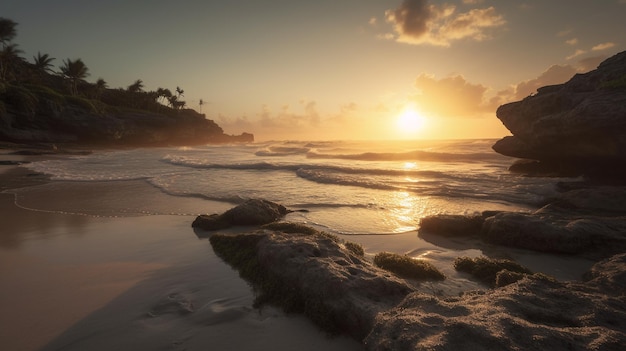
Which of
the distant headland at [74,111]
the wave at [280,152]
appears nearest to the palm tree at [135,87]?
the distant headland at [74,111]

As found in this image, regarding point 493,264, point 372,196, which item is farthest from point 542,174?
point 493,264

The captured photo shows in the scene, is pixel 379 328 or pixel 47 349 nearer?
pixel 379 328

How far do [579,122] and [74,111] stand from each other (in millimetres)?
71571

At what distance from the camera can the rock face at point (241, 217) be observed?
29.9 ft

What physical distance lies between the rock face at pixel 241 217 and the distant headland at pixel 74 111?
53.4 meters

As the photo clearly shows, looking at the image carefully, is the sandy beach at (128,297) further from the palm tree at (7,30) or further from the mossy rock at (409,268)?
the palm tree at (7,30)

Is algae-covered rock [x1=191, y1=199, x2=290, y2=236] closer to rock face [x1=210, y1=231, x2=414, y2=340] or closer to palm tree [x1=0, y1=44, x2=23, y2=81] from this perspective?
rock face [x1=210, y1=231, x2=414, y2=340]

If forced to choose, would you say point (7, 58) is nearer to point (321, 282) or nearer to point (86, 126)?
point (86, 126)

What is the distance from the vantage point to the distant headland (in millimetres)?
45500

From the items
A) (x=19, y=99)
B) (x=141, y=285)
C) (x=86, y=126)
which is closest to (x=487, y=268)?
(x=141, y=285)

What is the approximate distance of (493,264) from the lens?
5945mm

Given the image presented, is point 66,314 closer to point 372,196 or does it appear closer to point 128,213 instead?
point 128,213

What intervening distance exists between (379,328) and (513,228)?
6.72 meters

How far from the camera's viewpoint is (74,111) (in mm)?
54344
